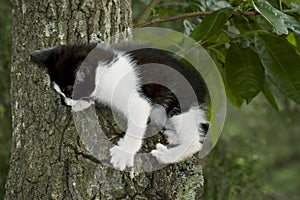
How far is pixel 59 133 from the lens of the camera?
189 centimetres

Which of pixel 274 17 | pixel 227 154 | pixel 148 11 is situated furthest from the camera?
pixel 227 154

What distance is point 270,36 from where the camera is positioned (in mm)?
2363

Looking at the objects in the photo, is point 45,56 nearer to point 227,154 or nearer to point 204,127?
point 204,127

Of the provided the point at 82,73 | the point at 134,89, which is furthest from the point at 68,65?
the point at 134,89

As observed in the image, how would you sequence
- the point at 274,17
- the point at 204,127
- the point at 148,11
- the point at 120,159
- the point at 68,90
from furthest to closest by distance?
the point at 148,11 < the point at 204,127 < the point at 274,17 < the point at 68,90 < the point at 120,159

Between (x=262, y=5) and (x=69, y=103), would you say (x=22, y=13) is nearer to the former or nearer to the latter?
(x=69, y=103)

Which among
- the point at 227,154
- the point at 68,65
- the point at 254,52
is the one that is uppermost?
the point at 68,65

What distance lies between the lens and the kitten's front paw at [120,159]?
1840 millimetres

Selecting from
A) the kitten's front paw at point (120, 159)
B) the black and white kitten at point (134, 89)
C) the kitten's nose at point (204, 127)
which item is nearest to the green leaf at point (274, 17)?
the black and white kitten at point (134, 89)

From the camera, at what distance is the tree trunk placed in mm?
1833

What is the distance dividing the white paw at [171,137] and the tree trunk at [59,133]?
108mm

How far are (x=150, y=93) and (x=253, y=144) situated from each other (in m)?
1.87

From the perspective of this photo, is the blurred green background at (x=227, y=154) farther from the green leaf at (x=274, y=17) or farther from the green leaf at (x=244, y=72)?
the green leaf at (x=274, y=17)

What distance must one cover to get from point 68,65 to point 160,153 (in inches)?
16.6
